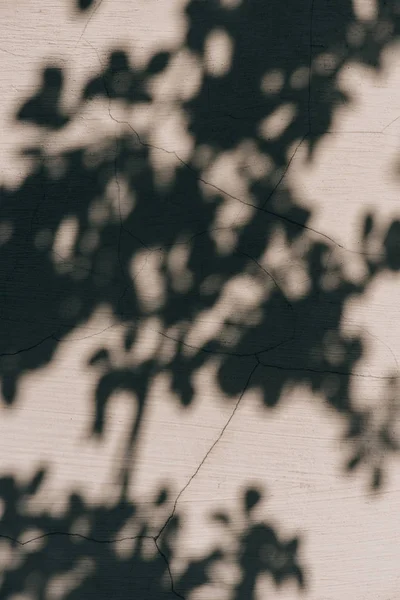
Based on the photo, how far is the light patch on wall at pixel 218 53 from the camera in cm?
331

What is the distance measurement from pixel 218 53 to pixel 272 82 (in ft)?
1.19

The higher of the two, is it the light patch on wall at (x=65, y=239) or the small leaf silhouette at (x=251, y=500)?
the light patch on wall at (x=65, y=239)

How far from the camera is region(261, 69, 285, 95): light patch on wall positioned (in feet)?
10.9

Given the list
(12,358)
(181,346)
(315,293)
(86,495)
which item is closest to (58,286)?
(12,358)

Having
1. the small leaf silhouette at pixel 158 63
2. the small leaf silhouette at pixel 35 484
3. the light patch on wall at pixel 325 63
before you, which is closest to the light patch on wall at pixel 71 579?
the small leaf silhouette at pixel 35 484

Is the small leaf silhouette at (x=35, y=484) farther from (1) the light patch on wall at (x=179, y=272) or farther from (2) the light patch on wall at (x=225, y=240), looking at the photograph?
(2) the light patch on wall at (x=225, y=240)

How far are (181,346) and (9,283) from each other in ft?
3.59

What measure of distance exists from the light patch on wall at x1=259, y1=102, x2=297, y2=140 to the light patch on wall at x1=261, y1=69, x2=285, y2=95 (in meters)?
0.11

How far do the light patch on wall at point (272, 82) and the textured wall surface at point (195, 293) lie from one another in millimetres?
13

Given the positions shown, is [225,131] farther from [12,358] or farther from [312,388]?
[12,358]

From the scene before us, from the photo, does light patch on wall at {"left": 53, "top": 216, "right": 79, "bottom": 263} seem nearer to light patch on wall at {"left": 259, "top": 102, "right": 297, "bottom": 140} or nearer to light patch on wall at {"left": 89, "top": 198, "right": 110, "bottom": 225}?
light patch on wall at {"left": 89, "top": 198, "right": 110, "bottom": 225}

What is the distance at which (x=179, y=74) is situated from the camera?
3.32 metres

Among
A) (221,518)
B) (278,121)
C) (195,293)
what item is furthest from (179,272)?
(221,518)

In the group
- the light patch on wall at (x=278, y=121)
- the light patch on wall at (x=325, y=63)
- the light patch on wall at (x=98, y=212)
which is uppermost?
the light patch on wall at (x=325, y=63)
